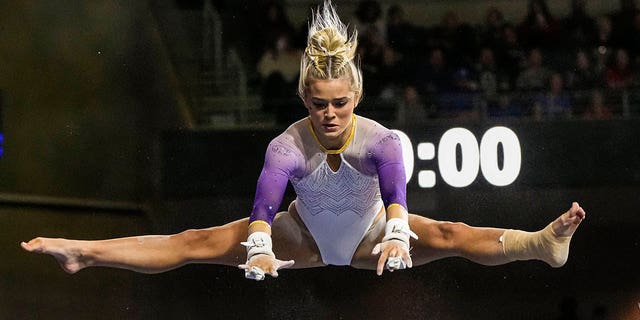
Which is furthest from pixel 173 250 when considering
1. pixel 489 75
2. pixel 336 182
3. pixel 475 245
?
pixel 489 75

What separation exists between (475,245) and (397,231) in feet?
2.87

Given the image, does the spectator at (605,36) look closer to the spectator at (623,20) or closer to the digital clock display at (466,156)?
the spectator at (623,20)

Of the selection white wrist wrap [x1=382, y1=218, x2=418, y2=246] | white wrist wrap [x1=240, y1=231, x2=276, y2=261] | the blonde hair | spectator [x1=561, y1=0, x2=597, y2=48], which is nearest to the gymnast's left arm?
white wrist wrap [x1=382, y1=218, x2=418, y2=246]

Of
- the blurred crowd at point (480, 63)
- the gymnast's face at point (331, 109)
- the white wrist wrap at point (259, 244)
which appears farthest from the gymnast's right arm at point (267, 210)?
the blurred crowd at point (480, 63)

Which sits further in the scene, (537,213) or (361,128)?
(537,213)

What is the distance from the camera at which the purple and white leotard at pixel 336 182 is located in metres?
3.22

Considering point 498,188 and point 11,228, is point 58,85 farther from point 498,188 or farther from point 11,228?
point 498,188

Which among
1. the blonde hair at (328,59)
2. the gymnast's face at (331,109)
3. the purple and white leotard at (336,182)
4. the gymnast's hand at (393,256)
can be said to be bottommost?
the gymnast's hand at (393,256)

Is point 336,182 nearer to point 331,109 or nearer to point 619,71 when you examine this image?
point 331,109

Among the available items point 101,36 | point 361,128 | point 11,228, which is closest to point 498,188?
point 361,128

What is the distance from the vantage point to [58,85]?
15.3 feet

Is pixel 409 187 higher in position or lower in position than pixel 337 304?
higher

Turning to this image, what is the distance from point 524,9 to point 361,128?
1925mm

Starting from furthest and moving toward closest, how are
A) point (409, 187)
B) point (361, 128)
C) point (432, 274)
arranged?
point (432, 274)
point (409, 187)
point (361, 128)
